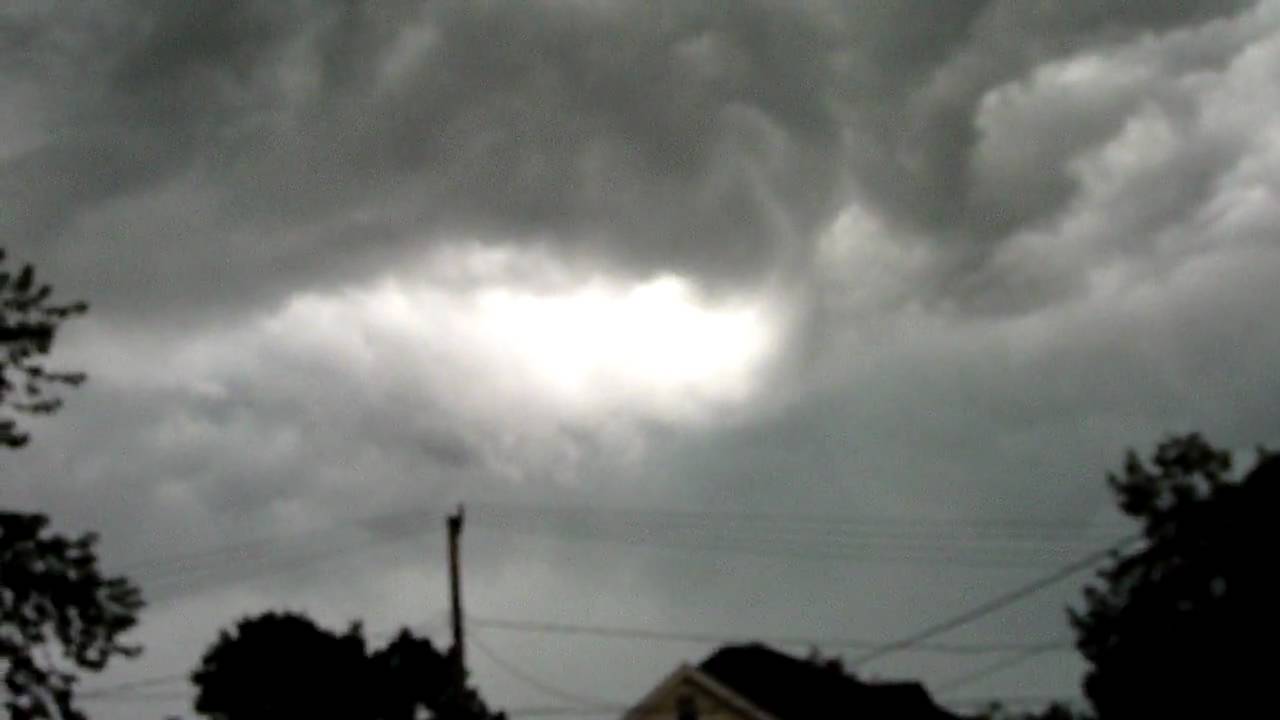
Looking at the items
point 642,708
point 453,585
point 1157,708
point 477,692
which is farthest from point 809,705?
point 1157,708

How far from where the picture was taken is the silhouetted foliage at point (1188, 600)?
2305 centimetres

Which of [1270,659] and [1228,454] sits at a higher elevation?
[1228,454]

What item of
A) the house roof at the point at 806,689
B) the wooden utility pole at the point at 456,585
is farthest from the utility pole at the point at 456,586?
the house roof at the point at 806,689

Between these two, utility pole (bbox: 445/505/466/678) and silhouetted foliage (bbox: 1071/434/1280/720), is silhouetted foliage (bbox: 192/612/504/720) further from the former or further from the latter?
silhouetted foliage (bbox: 1071/434/1280/720)

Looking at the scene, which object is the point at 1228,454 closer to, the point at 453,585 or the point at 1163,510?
the point at 1163,510

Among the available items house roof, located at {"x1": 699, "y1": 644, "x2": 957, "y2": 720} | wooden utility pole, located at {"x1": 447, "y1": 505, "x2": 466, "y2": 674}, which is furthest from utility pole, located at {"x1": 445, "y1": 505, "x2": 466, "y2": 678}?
house roof, located at {"x1": 699, "y1": 644, "x2": 957, "y2": 720}

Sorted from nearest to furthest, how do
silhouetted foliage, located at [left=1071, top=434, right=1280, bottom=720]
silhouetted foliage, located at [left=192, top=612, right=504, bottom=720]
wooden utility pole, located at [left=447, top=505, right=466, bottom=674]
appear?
silhouetted foliage, located at [left=1071, top=434, right=1280, bottom=720] < wooden utility pole, located at [left=447, top=505, right=466, bottom=674] < silhouetted foliage, located at [left=192, top=612, right=504, bottom=720]

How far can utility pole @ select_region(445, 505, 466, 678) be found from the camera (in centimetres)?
3400

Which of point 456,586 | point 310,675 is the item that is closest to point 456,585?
point 456,586

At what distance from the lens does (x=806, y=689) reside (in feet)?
157

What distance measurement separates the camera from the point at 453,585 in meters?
35.4

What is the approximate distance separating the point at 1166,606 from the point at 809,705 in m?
23.8

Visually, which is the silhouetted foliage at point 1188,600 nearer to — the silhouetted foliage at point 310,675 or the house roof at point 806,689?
the house roof at point 806,689

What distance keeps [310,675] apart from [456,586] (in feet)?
45.2
